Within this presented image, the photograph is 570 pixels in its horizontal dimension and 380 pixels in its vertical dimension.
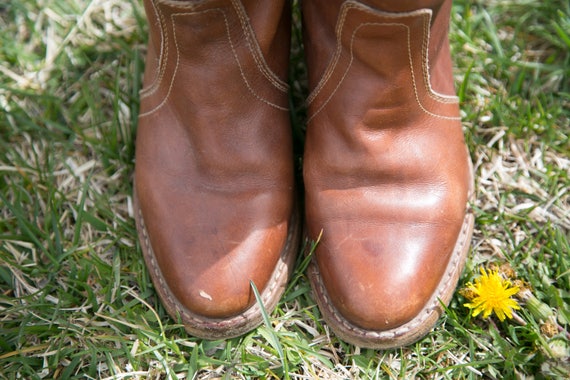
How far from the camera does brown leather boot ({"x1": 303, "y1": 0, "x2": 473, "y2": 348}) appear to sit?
1254mm

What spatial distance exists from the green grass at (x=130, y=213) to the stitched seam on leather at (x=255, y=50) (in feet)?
0.86

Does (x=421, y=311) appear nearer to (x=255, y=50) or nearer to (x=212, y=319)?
(x=212, y=319)

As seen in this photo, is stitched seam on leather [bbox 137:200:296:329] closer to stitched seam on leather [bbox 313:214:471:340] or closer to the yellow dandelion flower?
stitched seam on leather [bbox 313:214:471:340]

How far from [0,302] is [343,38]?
1.01 meters

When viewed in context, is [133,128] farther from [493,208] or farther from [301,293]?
[493,208]

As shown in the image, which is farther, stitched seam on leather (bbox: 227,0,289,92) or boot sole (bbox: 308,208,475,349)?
boot sole (bbox: 308,208,475,349)

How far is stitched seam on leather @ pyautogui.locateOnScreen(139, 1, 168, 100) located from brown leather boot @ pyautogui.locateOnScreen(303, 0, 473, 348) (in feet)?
1.00

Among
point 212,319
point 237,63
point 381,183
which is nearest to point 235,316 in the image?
point 212,319

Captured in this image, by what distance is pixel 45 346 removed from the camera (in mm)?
1418

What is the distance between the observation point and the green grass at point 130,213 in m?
1.39

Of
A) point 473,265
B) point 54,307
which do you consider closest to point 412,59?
point 473,265

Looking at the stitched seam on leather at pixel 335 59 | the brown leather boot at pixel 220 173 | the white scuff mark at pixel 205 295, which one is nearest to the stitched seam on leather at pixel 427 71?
the stitched seam on leather at pixel 335 59

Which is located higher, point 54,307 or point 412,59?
point 412,59

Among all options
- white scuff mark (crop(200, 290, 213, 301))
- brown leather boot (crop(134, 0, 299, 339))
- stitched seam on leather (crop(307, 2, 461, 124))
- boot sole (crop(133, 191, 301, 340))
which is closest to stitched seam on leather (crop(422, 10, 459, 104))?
stitched seam on leather (crop(307, 2, 461, 124))
